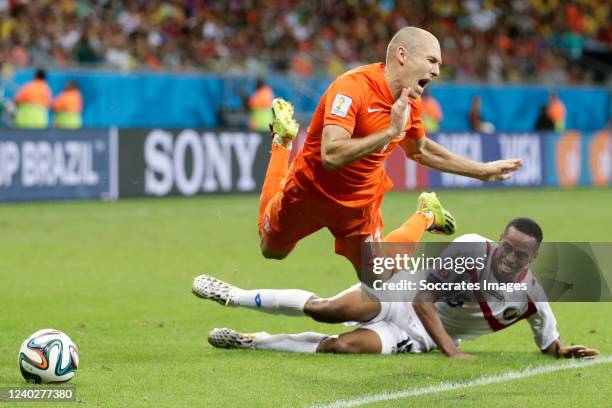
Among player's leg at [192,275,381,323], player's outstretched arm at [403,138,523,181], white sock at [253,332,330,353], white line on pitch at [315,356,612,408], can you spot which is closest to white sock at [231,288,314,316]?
Result: player's leg at [192,275,381,323]

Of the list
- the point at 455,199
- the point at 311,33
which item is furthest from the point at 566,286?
the point at 311,33

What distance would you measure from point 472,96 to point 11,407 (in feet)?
85.9

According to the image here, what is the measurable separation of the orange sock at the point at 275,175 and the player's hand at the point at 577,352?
233cm

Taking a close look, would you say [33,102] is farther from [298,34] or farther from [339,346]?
[339,346]

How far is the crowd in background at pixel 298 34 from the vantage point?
25062 millimetres

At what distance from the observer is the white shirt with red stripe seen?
7.93m

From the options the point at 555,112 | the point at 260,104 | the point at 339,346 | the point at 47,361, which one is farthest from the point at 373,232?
the point at 555,112

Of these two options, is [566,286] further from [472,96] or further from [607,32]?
[607,32]

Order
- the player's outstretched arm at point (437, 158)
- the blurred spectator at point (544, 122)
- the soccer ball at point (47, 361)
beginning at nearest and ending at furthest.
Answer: the soccer ball at point (47, 361), the player's outstretched arm at point (437, 158), the blurred spectator at point (544, 122)

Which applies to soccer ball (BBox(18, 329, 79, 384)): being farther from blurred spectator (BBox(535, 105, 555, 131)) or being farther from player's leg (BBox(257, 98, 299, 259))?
blurred spectator (BBox(535, 105, 555, 131))

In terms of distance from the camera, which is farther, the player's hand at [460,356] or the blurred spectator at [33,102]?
the blurred spectator at [33,102]

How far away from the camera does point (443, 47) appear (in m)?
33.2

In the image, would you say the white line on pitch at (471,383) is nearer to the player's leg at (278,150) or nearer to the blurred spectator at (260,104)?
the player's leg at (278,150)

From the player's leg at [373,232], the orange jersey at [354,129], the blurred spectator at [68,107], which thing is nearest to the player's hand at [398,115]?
the orange jersey at [354,129]
